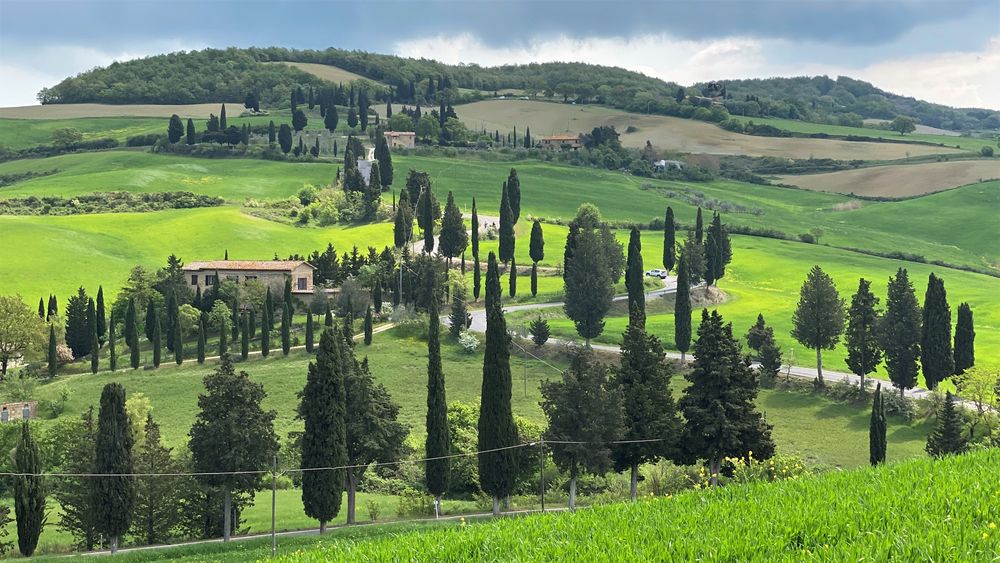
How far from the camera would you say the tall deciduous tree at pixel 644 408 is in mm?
62031

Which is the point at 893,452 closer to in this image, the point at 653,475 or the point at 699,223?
the point at 653,475

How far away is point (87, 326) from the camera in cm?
10562

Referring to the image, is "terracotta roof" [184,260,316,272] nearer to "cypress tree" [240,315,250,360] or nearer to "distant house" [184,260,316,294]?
"distant house" [184,260,316,294]

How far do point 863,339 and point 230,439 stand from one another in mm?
58552

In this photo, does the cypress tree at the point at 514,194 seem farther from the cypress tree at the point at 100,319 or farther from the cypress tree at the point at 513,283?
the cypress tree at the point at 100,319

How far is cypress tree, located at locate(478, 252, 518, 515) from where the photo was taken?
58.5 metres

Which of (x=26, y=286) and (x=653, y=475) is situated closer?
(x=653, y=475)

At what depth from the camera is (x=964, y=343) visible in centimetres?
8844

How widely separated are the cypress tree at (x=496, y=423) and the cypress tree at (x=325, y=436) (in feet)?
28.2

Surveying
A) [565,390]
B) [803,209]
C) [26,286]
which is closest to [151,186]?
[26,286]

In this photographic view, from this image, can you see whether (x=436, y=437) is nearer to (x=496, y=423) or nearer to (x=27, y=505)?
(x=496, y=423)

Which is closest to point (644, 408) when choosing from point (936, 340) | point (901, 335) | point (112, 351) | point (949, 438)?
point (949, 438)

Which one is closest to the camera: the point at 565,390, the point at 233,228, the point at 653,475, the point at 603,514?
the point at 603,514

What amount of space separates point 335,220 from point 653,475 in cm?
10356
